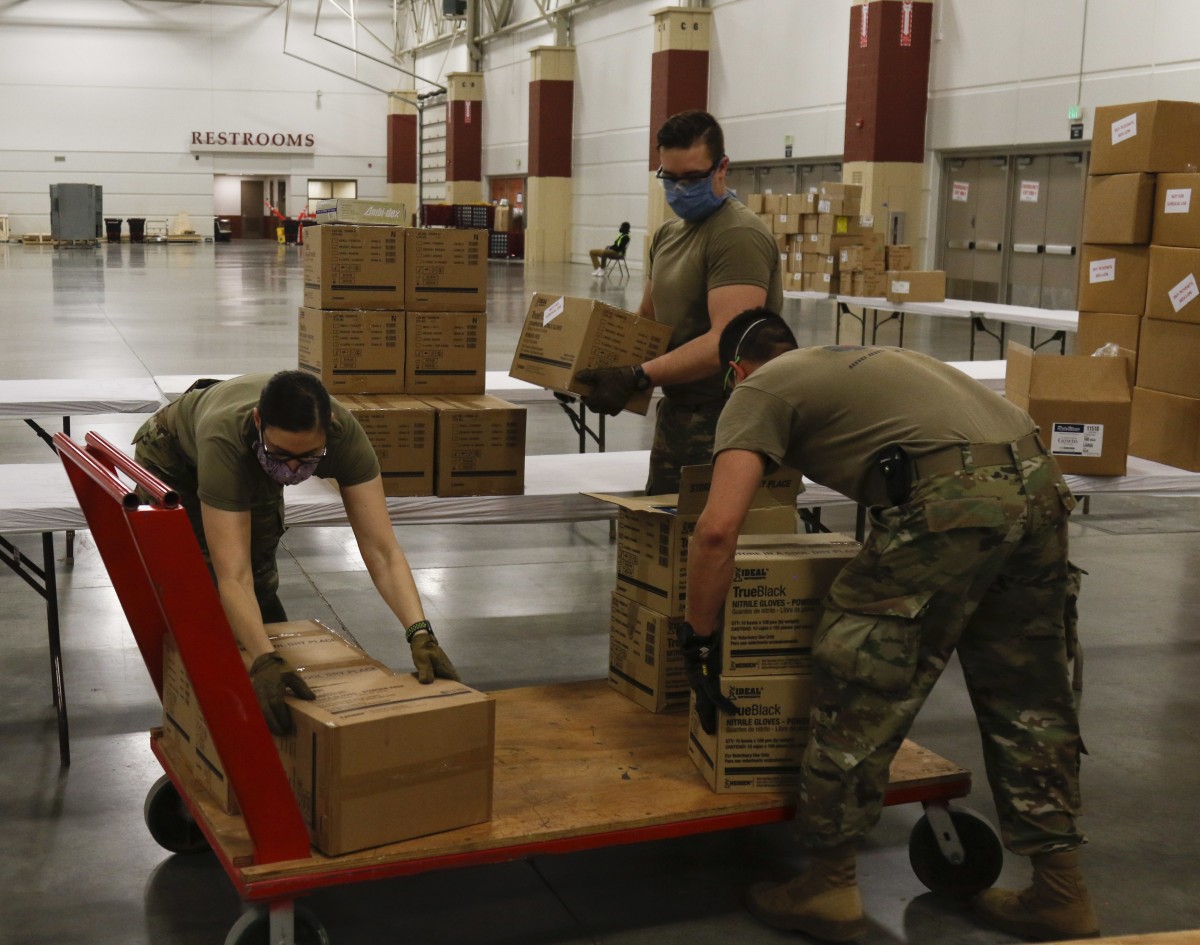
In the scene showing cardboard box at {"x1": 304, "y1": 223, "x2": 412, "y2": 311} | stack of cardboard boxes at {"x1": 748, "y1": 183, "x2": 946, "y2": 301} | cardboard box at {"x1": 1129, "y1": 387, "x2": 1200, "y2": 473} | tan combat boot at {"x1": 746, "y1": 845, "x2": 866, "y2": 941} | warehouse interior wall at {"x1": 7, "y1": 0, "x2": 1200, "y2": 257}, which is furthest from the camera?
warehouse interior wall at {"x1": 7, "y1": 0, "x2": 1200, "y2": 257}

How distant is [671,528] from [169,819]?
1.45m

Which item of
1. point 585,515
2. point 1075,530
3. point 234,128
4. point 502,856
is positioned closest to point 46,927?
point 502,856

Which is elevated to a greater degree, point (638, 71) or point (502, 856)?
point (638, 71)

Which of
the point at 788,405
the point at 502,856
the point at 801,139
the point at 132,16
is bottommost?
the point at 502,856

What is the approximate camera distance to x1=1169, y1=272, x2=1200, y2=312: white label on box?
504 cm

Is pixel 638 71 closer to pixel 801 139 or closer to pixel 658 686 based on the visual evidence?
pixel 801 139

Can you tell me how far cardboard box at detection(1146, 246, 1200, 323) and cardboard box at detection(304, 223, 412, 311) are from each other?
2.93 meters

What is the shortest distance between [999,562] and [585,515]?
176 centimetres

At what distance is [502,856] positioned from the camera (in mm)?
2766

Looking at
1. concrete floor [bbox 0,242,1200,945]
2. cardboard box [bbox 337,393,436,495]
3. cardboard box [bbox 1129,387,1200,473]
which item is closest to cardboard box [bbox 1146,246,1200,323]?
cardboard box [bbox 1129,387,1200,473]

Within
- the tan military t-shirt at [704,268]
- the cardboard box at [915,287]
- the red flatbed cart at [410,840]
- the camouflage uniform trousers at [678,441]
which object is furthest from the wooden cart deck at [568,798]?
the cardboard box at [915,287]

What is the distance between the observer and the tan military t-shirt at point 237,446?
117 inches

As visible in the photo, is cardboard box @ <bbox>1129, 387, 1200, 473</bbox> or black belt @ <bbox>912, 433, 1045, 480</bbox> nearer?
black belt @ <bbox>912, 433, 1045, 480</bbox>

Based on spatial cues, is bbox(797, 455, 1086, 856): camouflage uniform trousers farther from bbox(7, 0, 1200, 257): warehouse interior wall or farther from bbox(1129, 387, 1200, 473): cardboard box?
bbox(7, 0, 1200, 257): warehouse interior wall
